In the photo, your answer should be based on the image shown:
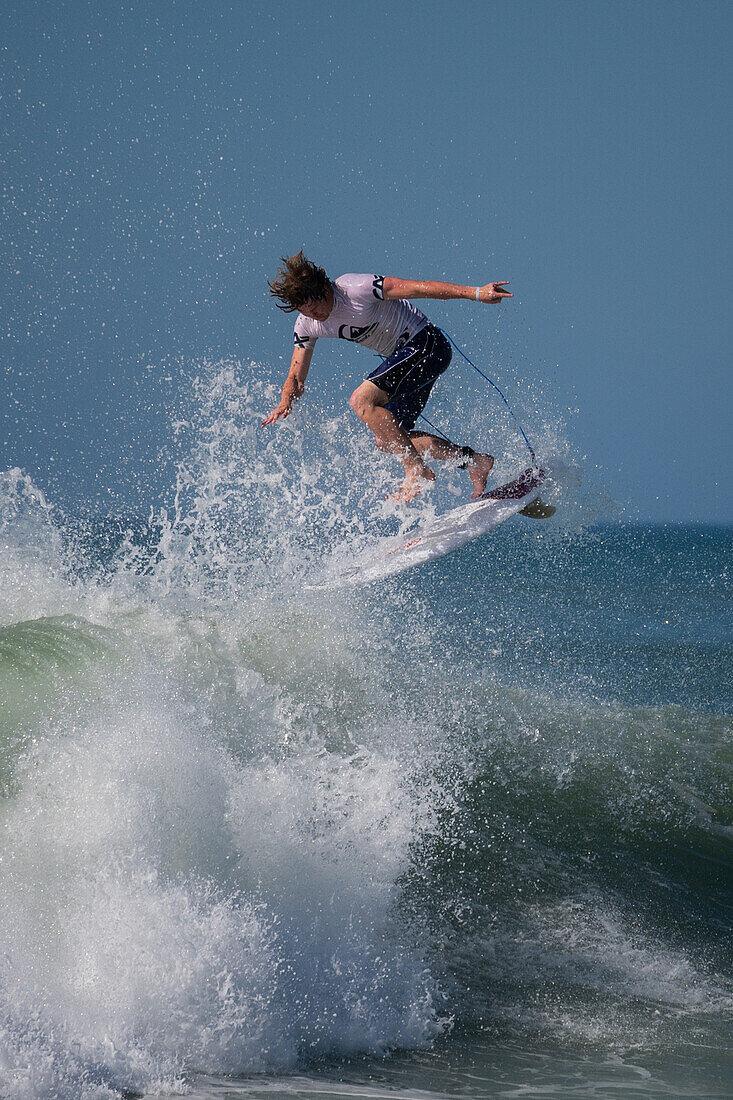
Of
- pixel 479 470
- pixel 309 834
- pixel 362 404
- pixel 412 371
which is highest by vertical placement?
pixel 412 371

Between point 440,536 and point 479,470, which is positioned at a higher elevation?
point 479,470

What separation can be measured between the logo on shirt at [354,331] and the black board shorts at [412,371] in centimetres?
26

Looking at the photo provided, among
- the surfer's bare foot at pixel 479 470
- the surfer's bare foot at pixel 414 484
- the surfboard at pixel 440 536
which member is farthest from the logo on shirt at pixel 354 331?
the surfboard at pixel 440 536

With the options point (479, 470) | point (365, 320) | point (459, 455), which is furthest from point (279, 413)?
point (479, 470)

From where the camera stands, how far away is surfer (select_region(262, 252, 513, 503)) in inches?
217

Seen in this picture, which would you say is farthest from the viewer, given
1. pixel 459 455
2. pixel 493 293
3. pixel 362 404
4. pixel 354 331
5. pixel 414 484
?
pixel 459 455

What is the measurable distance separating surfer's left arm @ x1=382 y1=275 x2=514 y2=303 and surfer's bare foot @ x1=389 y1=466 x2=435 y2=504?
1314 millimetres

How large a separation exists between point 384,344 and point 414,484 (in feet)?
3.37

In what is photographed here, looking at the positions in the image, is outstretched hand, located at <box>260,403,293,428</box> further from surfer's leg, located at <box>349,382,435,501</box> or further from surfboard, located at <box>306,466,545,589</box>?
surfboard, located at <box>306,466,545,589</box>

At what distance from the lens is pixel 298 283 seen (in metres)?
5.46

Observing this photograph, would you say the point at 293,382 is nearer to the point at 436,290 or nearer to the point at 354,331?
the point at 354,331

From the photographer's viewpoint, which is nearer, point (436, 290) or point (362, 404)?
point (436, 290)

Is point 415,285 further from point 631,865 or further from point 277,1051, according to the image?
point 277,1051

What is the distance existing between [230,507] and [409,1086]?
432 centimetres
